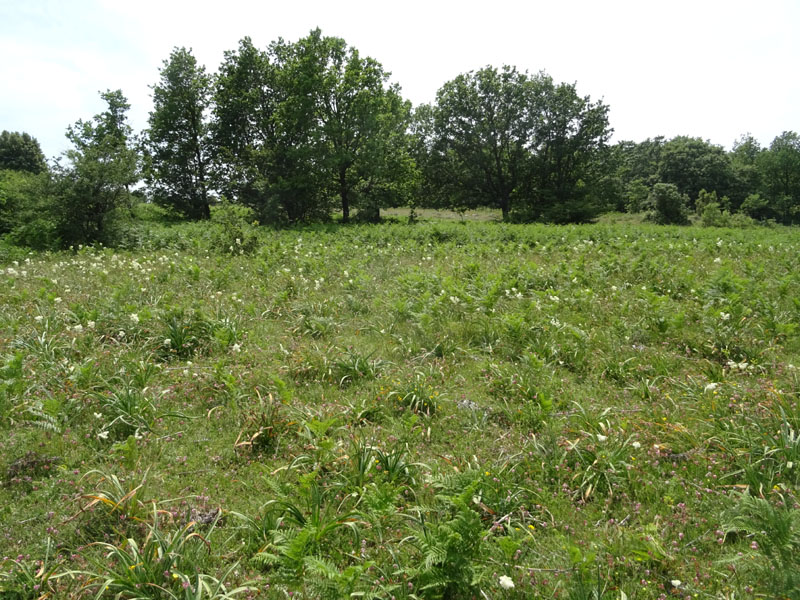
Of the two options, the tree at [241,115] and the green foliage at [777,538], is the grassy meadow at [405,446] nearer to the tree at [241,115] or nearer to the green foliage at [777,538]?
the green foliage at [777,538]

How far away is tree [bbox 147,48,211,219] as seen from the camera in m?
31.9

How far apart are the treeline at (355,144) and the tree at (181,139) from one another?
0.08 meters

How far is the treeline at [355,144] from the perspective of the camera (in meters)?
27.0

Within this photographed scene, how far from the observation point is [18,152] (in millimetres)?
50500

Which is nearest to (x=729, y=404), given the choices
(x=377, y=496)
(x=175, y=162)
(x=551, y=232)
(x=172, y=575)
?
(x=377, y=496)

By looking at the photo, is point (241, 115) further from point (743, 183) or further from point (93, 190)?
point (743, 183)

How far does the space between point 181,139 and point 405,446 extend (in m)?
36.6

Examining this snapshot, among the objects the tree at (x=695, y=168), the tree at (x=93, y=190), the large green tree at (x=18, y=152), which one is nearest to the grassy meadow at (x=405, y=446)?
the tree at (x=93, y=190)

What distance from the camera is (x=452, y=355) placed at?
5930 millimetres

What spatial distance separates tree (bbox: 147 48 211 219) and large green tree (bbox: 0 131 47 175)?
2935cm

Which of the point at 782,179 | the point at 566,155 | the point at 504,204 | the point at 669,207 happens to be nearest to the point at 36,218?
the point at 504,204

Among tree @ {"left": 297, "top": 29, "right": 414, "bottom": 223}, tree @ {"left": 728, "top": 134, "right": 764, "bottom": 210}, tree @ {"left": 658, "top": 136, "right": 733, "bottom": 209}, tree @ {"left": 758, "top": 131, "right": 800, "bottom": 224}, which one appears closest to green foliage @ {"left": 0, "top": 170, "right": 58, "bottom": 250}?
tree @ {"left": 297, "top": 29, "right": 414, "bottom": 223}

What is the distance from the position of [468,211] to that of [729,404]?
130 ft

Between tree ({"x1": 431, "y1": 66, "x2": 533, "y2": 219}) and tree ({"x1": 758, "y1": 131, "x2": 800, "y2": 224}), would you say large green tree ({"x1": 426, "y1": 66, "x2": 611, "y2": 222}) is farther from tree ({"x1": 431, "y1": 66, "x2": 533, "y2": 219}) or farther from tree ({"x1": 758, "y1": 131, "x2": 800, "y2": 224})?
tree ({"x1": 758, "y1": 131, "x2": 800, "y2": 224})
